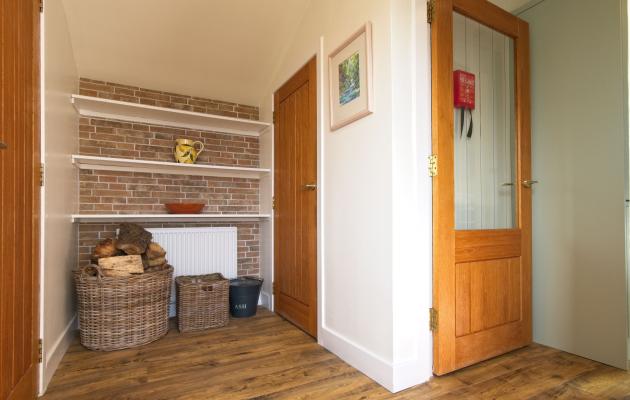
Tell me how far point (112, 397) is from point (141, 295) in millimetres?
788

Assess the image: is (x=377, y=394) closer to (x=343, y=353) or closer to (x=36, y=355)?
(x=343, y=353)

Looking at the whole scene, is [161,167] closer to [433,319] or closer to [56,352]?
[56,352]

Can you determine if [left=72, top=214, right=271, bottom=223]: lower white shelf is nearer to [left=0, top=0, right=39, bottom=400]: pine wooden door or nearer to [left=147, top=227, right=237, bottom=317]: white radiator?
[left=147, top=227, right=237, bottom=317]: white radiator

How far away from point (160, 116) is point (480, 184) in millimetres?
2629

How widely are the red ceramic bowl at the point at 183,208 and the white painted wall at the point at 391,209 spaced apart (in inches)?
59.9

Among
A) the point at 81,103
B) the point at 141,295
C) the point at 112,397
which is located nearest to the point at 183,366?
the point at 112,397

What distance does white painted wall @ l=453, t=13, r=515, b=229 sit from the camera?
212 cm

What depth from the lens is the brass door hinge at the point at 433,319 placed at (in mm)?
1898

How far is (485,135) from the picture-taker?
7.45 feet

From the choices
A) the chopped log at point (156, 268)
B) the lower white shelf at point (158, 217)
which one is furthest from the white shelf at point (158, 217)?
the chopped log at point (156, 268)

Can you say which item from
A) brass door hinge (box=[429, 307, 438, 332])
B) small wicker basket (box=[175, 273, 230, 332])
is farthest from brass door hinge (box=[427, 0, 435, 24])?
small wicker basket (box=[175, 273, 230, 332])

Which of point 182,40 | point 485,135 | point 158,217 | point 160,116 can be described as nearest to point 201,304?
point 158,217

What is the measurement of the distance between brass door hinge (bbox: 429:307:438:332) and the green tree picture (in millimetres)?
1288

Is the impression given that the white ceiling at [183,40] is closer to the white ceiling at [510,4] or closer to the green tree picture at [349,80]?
the white ceiling at [510,4]
